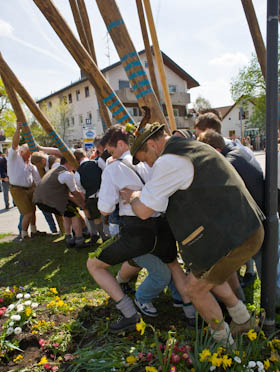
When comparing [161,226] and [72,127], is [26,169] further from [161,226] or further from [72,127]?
[72,127]

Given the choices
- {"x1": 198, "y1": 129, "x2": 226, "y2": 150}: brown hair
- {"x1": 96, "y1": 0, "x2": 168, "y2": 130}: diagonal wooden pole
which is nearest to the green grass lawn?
{"x1": 198, "y1": 129, "x2": 226, "y2": 150}: brown hair

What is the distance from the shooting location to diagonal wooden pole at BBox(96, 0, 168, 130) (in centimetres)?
254

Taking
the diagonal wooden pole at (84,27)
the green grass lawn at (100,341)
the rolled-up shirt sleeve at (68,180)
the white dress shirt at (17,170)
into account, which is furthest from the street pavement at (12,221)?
the green grass lawn at (100,341)

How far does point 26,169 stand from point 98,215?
235cm

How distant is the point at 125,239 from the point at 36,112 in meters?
3.18

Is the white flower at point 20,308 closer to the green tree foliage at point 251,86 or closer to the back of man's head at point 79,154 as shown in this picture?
the back of man's head at point 79,154

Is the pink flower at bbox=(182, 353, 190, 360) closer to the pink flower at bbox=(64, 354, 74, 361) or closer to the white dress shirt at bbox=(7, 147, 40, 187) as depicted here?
the pink flower at bbox=(64, 354, 74, 361)

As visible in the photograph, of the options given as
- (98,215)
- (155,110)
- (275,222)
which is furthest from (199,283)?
(98,215)

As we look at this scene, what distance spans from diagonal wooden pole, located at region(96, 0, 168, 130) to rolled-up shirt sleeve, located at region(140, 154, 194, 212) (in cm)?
110

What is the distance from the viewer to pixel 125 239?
2418mm

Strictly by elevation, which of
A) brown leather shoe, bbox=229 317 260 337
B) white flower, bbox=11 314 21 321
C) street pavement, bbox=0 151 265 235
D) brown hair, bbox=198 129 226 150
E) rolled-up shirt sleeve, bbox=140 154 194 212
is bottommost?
street pavement, bbox=0 151 265 235

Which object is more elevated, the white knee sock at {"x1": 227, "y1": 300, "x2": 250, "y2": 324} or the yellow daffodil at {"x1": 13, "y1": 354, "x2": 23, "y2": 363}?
the white knee sock at {"x1": 227, "y1": 300, "x2": 250, "y2": 324}

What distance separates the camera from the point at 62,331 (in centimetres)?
245

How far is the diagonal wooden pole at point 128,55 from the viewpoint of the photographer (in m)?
2.54
